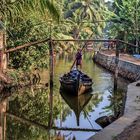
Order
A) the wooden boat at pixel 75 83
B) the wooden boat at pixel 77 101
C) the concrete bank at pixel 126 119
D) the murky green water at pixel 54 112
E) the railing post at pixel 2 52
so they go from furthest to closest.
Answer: the wooden boat at pixel 75 83 → the railing post at pixel 2 52 → the wooden boat at pixel 77 101 → the murky green water at pixel 54 112 → the concrete bank at pixel 126 119

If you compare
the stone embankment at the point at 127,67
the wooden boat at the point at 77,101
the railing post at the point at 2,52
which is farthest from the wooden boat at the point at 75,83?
the stone embankment at the point at 127,67

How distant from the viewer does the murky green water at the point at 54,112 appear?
46.2 feet

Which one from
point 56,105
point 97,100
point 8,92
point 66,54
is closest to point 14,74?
point 8,92

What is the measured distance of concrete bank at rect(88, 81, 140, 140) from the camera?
10488 mm

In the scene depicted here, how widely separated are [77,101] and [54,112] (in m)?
2.96

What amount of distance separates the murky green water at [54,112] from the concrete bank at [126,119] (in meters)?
1.41

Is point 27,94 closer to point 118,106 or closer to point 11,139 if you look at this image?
point 118,106

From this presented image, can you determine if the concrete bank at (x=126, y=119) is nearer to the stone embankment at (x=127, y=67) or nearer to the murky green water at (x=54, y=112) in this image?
the murky green water at (x=54, y=112)

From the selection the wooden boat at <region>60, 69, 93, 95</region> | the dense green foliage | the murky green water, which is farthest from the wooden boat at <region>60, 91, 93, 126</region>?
the dense green foliage

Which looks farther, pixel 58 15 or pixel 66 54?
pixel 66 54

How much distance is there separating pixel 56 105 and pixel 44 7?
4.80 m

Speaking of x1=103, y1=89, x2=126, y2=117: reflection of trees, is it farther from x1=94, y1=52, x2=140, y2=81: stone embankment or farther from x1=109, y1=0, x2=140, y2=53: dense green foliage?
x1=109, y1=0, x2=140, y2=53: dense green foliage

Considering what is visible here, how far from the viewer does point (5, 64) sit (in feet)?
71.3

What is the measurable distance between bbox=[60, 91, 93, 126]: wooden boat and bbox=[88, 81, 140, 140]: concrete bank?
252 cm
